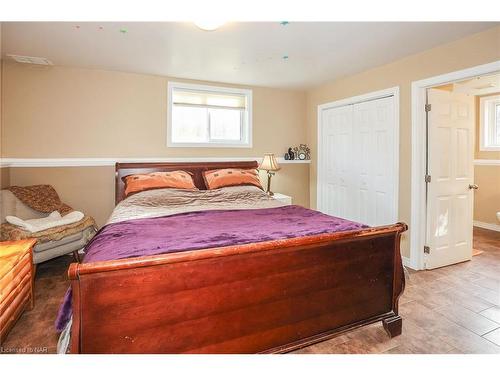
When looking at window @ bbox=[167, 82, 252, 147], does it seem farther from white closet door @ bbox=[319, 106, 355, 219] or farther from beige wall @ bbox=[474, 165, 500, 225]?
beige wall @ bbox=[474, 165, 500, 225]

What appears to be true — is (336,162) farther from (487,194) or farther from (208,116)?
(487,194)

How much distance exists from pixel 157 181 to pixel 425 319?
2.83 m

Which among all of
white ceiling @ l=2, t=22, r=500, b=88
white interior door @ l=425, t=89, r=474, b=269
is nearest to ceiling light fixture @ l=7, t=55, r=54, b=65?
white ceiling @ l=2, t=22, r=500, b=88

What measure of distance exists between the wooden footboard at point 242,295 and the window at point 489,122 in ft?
14.1

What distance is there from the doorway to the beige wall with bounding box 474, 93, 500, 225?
6.80ft

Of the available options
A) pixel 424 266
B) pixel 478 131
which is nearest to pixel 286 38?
pixel 424 266

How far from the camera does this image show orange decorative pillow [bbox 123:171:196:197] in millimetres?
3338

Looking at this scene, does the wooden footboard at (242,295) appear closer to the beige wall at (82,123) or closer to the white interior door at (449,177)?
the white interior door at (449,177)

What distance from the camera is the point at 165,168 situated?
3.87m

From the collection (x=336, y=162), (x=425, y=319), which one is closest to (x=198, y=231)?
(x=425, y=319)

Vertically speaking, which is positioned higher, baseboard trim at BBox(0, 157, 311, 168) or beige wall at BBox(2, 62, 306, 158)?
beige wall at BBox(2, 62, 306, 158)

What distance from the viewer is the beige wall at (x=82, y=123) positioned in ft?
11.0

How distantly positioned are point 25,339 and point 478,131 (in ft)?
21.4

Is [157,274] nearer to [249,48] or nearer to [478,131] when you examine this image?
[249,48]
